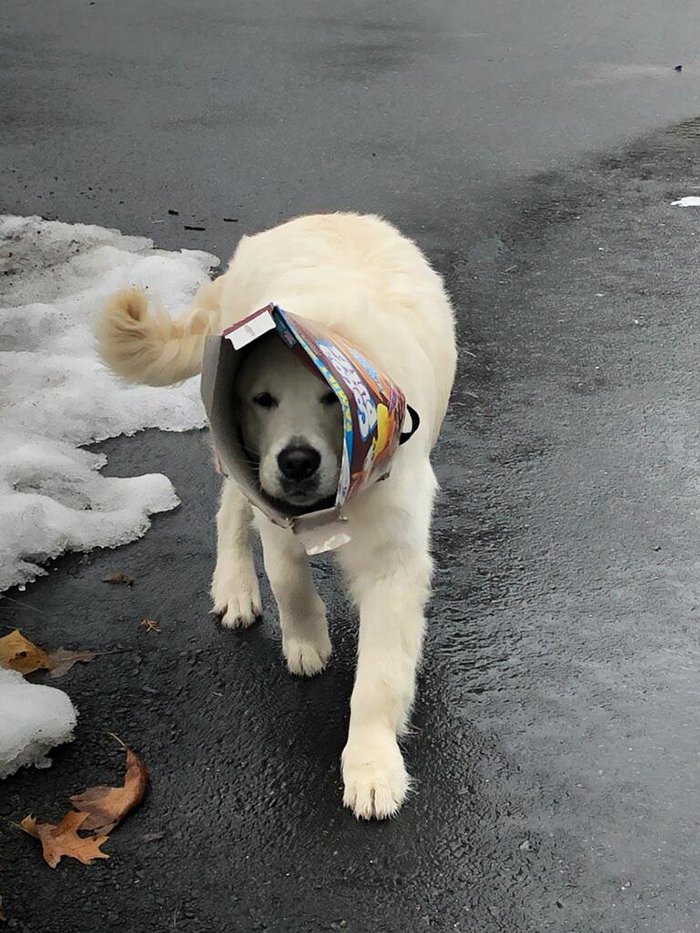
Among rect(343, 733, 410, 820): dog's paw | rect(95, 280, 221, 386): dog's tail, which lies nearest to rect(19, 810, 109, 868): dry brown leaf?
rect(343, 733, 410, 820): dog's paw

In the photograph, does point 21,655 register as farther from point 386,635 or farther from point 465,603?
point 465,603

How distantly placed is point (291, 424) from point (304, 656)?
966 millimetres

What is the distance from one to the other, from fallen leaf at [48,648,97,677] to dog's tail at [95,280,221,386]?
982 millimetres

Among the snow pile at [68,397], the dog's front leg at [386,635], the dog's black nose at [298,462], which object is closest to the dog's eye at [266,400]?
the dog's black nose at [298,462]

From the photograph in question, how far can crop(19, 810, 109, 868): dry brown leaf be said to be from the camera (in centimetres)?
313

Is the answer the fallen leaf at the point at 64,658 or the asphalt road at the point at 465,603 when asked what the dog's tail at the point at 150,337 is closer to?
the asphalt road at the point at 465,603

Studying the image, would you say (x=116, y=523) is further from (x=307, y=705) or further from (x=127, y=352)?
(x=307, y=705)

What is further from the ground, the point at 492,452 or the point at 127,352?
the point at 127,352

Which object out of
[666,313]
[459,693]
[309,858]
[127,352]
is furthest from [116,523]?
[666,313]

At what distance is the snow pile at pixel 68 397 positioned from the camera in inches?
179

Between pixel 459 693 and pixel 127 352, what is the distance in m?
1.62

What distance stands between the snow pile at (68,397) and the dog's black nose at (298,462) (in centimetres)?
154

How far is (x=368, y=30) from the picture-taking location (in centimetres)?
1288

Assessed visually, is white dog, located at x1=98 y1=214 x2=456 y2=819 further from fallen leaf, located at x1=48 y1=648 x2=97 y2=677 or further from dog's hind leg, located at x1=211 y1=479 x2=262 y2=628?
fallen leaf, located at x1=48 y1=648 x2=97 y2=677
